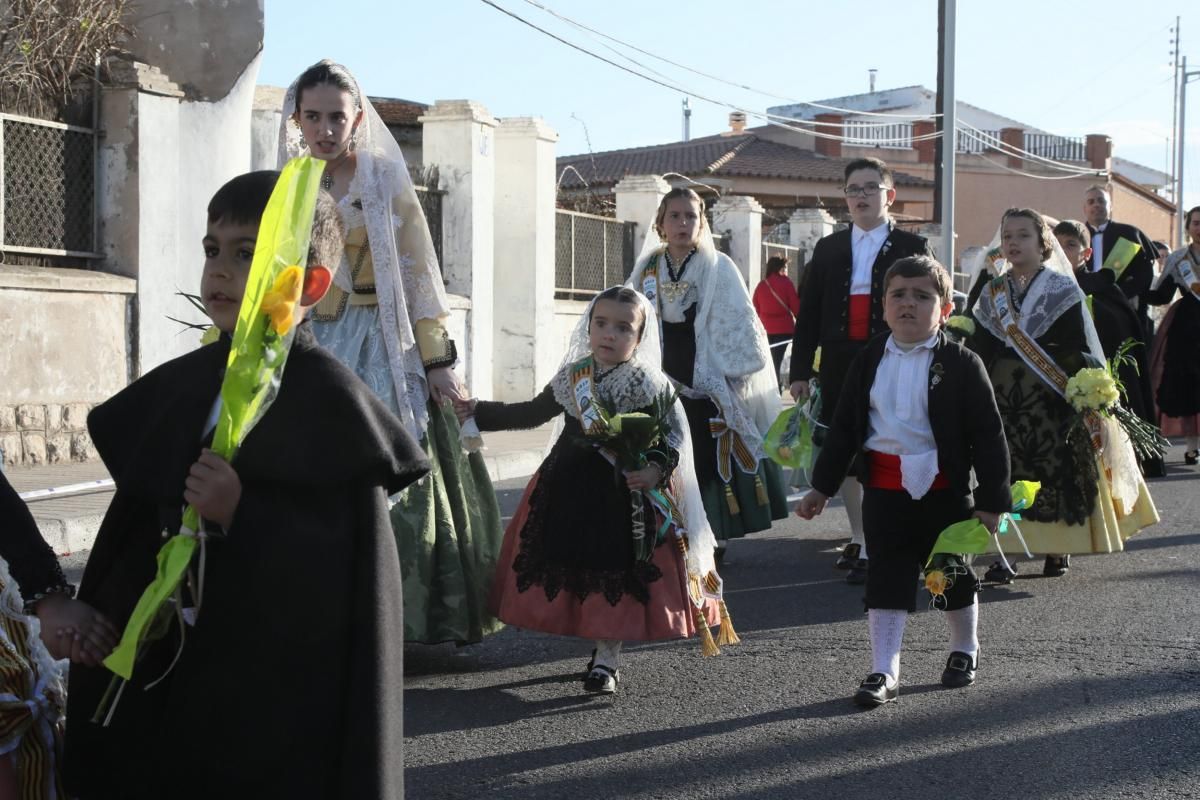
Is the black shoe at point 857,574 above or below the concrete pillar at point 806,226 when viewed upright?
below

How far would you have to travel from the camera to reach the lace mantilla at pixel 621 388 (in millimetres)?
5629

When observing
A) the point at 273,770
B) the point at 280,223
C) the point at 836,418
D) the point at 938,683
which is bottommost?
the point at 938,683

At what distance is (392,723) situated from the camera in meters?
2.71

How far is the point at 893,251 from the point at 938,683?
9.19 ft

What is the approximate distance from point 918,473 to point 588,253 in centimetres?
1497

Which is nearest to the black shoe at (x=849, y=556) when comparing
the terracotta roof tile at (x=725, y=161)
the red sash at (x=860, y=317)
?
the red sash at (x=860, y=317)

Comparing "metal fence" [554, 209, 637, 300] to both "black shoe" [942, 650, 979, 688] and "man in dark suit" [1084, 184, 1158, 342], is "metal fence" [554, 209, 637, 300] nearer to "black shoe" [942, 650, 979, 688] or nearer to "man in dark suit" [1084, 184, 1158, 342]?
"man in dark suit" [1084, 184, 1158, 342]

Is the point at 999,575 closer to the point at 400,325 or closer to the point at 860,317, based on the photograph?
the point at 860,317

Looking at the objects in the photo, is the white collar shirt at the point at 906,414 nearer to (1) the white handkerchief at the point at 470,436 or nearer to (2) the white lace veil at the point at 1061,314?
(1) the white handkerchief at the point at 470,436

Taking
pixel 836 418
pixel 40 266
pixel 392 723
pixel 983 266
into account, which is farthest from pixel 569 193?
pixel 392 723

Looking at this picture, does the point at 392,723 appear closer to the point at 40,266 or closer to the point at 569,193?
the point at 40,266

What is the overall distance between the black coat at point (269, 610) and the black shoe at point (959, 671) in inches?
130

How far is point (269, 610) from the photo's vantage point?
8.61 ft

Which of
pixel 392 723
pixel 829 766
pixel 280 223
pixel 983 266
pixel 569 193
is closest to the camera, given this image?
pixel 280 223
